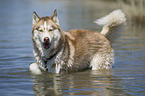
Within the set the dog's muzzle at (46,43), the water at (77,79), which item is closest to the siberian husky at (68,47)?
the dog's muzzle at (46,43)

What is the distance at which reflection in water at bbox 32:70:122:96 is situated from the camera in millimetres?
5551

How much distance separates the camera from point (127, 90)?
561cm

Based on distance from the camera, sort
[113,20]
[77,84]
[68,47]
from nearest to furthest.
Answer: [77,84]
[68,47]
[113,20]

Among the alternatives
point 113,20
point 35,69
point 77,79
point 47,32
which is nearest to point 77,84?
point 77,79

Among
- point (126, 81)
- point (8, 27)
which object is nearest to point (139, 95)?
point (126, 81)

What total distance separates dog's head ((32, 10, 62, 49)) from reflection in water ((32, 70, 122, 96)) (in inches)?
29.6

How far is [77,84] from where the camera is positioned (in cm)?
617

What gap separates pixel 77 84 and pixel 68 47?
1.14m

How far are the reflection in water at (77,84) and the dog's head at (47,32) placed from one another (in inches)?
29.6

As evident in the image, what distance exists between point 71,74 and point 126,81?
4.53 ft

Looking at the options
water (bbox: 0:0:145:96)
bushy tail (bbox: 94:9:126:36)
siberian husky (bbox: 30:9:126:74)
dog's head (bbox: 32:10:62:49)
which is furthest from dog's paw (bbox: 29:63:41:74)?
bushy tail (bbox: 94:9:126:36)

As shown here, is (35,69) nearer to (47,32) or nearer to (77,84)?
(47,32)

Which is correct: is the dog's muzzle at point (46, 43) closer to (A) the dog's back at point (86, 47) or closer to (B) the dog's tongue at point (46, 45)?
(B) the dog's tongue at point (46, 45)

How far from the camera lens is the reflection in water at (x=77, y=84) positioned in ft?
18.2
